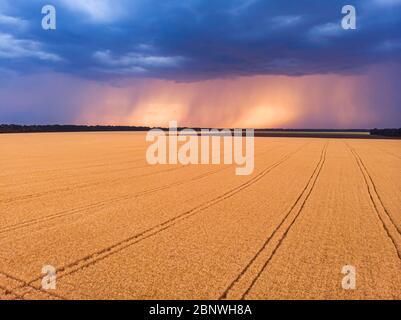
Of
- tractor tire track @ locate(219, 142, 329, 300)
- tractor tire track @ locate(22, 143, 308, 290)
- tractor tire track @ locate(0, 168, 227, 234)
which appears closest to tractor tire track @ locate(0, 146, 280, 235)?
tractor tire track @ locate(0, 168, 227, 234)

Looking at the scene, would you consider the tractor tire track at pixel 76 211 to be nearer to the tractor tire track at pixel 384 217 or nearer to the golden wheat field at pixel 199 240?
the golden wheat field at pixel 199 240

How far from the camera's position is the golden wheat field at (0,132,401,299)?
399 centimetres

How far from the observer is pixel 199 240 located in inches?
218

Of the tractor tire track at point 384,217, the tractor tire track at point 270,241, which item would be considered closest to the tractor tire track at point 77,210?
the tractor tire track at point 270,241

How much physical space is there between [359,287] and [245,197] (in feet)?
16.0

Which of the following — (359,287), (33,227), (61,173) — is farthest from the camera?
(61,173)

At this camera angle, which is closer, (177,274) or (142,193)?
(177,274)

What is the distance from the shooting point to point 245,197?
883cm

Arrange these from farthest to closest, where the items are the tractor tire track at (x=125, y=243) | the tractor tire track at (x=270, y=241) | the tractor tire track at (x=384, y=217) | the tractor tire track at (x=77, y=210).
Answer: the tractor tire track at (x=77, y=210) → the tractor tire track at (x=384, y=217) → the tractor tire track at (x=125, y=243) → the tractor tire track at (x=270, y=241)

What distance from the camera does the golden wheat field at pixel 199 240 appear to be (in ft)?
13.1

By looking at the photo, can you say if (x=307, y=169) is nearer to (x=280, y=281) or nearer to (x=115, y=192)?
(x=115, y=192)
